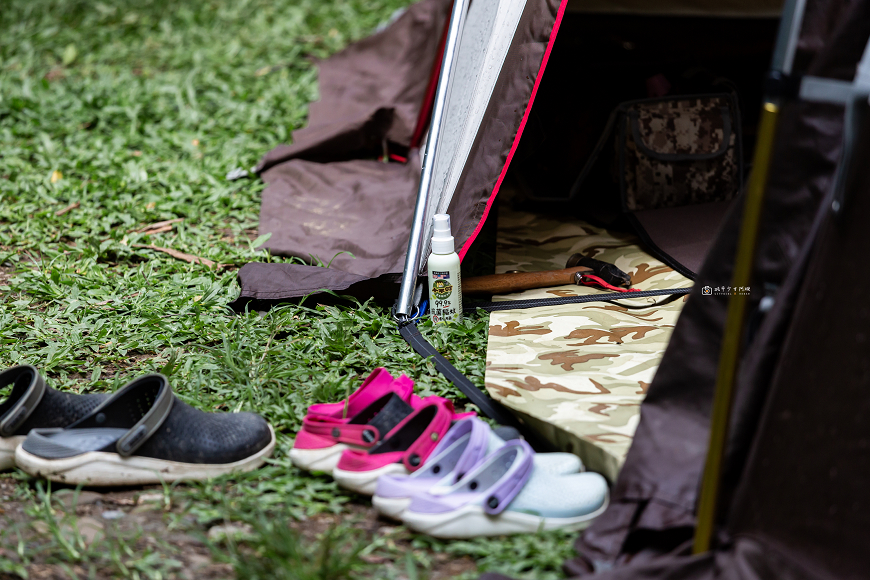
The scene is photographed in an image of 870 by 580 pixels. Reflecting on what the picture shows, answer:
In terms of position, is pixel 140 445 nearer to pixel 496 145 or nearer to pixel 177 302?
pixel 177 302

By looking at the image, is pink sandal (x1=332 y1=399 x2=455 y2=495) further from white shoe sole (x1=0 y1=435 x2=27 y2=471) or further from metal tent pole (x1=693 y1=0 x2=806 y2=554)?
white shoe sole (x1=0 y1=435 x2=27 y2=471)

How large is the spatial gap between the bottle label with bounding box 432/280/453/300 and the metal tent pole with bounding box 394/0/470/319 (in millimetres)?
85

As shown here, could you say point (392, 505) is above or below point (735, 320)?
below

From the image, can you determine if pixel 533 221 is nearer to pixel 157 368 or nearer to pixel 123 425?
pixel 157 368

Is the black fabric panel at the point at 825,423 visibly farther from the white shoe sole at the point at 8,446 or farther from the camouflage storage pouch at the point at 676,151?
the camouflage storage pouch at the point at 676,151

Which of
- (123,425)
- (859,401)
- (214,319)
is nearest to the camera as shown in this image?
(859,401)

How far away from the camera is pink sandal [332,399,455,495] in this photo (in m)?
1.36

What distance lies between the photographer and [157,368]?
183 cm

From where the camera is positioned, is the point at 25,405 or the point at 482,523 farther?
the point at 25,405

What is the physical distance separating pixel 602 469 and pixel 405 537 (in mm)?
359

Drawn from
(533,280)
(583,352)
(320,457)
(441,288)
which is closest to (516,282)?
(533,280)

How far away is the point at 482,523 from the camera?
127 centimetres

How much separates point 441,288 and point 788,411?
95 cm

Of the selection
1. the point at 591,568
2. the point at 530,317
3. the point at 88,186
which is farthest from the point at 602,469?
the point at 88,186
